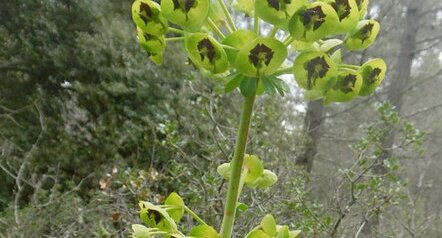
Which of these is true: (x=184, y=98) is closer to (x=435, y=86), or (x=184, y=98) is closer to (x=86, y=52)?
(x=86, y=52)

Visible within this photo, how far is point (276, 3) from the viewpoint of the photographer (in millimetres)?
882

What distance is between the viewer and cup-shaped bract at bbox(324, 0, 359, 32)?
91cm

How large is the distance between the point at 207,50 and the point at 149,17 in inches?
5.6

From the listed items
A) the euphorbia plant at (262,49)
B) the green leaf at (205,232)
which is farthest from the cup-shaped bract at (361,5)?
the green leaf at (205,232)

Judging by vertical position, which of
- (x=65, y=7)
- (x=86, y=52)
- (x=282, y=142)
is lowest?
(x=282, y=142)

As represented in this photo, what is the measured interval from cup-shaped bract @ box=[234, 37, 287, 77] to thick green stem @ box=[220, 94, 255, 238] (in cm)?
5

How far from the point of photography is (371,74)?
3.31 feet

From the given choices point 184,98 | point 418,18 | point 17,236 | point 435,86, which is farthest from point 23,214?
point 435,86

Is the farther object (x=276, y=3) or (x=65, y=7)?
(x=65, y=7)

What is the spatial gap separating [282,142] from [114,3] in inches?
110

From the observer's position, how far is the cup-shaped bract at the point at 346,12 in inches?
35.9

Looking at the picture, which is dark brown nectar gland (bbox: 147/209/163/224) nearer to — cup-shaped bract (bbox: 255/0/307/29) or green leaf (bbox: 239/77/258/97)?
green leaf (bbox: 239/77/258/97)

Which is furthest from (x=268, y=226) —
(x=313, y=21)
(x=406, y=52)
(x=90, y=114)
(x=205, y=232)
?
(x=406, y=52)

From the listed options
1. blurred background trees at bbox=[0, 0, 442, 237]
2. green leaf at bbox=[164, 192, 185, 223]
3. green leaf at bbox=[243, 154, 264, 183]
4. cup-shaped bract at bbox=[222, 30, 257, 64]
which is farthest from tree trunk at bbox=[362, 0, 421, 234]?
cup-shaped bract at bbox=[222, 30, 257, 64]
